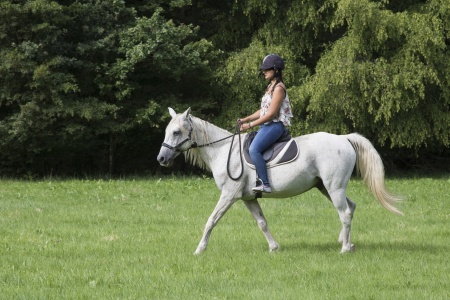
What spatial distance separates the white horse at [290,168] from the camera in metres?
10.4

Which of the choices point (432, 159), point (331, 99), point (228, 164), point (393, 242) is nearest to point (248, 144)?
point (228, 164)

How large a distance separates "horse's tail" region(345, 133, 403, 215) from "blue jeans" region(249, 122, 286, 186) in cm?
114

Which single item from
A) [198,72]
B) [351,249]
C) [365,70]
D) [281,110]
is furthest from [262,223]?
[198,72]

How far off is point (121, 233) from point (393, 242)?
14.2 feet

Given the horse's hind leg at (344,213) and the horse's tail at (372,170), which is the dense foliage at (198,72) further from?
the horse's hind leg at (344,213)

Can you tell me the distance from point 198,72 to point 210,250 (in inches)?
655

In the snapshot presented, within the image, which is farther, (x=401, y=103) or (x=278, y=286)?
(x=401, y=103)

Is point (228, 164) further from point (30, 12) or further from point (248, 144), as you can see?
point (30, 12)

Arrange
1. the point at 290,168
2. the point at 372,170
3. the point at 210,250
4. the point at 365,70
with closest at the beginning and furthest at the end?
the point at 290,168 → the point at 210,250 → the point at 372,170 → the point at 365,70

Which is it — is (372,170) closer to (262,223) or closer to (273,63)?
(262,223)

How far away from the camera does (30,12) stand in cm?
2406

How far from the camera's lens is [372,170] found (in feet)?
35.3

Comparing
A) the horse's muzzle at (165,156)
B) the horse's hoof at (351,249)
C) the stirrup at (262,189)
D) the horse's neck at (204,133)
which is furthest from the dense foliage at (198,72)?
the horse's muzzle at (165,156)

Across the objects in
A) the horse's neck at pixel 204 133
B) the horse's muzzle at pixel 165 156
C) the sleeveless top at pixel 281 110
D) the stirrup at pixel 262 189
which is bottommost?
the stirrup at pixel 262 189
